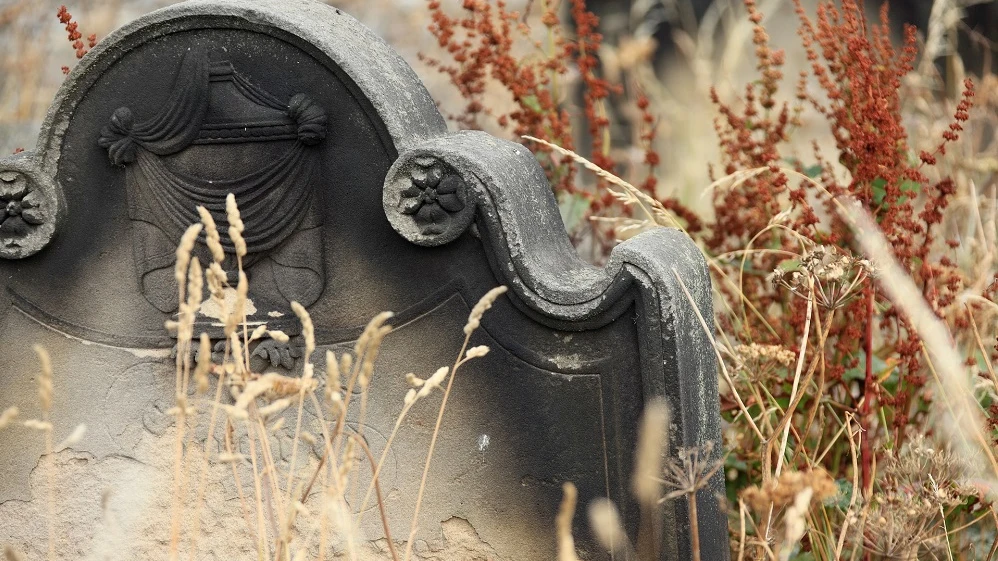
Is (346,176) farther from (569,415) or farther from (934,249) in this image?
(934,249)

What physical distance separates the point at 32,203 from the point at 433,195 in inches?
35.5

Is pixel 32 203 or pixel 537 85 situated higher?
pixel 537 85

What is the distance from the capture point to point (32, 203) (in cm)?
224

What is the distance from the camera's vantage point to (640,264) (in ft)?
6.42

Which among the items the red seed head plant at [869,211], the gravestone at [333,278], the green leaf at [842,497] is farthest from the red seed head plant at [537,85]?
A: the green leaf at [842,497]

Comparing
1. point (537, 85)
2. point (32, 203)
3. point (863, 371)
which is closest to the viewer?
point (32, 203)

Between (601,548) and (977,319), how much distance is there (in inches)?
56.6

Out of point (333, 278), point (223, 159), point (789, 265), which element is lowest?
point (789, 265)

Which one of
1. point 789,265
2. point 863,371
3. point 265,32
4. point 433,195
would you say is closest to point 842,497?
point 863,371

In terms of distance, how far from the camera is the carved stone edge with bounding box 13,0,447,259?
2104 mm

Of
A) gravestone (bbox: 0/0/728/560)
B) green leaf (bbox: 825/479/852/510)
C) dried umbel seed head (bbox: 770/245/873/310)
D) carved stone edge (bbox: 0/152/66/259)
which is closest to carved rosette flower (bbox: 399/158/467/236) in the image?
gravestone (bbox: 0/0/728/560)

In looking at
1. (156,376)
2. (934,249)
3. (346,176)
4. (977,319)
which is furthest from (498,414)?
(934,249)

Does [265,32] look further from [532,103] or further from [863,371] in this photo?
[863,371]

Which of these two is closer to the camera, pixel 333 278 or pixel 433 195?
pixel 433 195
